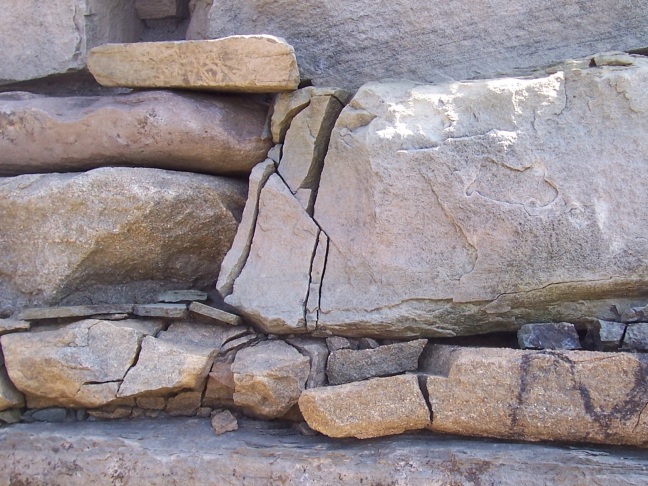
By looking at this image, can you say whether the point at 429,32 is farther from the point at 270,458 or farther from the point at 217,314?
the point at 270,458

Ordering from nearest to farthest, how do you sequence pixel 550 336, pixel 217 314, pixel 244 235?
pixel 550 336 < pixel 217 314 < pixel 244 235

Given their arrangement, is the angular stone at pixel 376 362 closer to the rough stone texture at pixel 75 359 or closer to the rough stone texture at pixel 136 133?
the rough stone texture at pixel 75 359

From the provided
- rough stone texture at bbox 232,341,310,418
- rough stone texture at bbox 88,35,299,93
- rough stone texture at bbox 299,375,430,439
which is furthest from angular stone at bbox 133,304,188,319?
rough stone texture at bbox 88,35,299,93

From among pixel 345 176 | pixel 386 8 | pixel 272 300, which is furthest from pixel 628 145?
pixel 272 300

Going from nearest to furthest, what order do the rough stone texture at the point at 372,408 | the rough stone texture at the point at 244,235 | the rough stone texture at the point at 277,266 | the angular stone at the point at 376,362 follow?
the rough stone texture at the point at 372,408, the angular stone at the point at 376,362, the rough stone texture at the point at 277,266, the rough stone texture at the point at 244,235

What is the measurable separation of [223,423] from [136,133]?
1.03 meters

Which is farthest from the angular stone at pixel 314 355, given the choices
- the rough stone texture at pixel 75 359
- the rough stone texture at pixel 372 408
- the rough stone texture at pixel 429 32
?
the rough stone texture at pixel 429 32

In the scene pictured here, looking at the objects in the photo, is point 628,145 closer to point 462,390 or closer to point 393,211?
point 393,211

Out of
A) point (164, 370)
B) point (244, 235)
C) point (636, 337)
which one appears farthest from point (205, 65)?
point (636, 337)

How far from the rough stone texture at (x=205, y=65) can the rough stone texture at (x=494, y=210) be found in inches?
14.9

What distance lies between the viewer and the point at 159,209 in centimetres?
226

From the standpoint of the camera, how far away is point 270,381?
1992mm

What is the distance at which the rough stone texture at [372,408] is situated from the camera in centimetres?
182

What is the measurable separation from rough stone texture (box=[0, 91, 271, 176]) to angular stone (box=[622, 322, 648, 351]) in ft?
4.31
